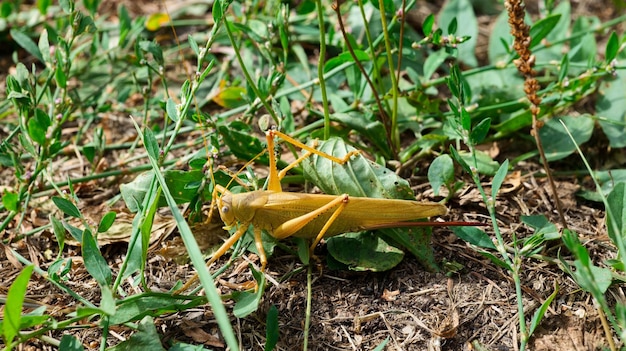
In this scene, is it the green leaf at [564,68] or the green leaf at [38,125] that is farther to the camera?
the green leaf at [564,68]

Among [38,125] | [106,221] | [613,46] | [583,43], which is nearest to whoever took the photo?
[106,221]

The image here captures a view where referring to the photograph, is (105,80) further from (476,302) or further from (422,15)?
(476,302)

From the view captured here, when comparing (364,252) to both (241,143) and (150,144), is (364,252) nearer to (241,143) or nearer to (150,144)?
(241,143)

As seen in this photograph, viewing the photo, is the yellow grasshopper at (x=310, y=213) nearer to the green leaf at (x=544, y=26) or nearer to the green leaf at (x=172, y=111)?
the green leaf at (x=172, y=111)

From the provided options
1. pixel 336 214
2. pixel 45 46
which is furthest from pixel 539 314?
pixel 45 46

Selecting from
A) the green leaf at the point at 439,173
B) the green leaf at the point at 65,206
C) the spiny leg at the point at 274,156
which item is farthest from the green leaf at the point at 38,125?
the green leaf at the point at 439,173

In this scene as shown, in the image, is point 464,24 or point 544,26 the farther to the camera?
point 464,24

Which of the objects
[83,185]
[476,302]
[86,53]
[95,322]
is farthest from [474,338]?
[86,53]
